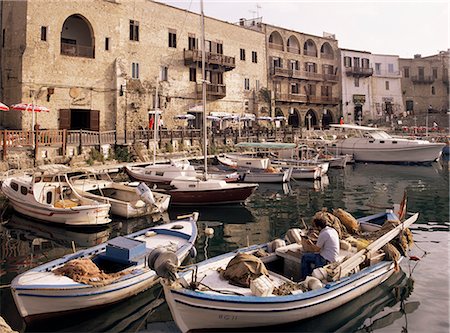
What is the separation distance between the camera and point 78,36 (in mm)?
31297

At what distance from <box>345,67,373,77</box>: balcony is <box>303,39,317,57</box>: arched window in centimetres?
587

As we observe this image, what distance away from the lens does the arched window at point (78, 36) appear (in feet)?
97.9

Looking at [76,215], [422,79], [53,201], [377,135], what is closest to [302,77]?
[377,135]

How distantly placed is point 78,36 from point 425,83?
5337cm

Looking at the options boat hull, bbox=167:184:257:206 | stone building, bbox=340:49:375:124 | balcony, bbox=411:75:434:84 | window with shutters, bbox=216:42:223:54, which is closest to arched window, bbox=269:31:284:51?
window with shutters, bbox=216:42:223:54

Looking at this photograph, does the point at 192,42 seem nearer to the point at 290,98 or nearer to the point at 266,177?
the point at 290,98

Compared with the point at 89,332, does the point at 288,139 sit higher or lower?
higher

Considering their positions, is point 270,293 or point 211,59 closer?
point 270,293

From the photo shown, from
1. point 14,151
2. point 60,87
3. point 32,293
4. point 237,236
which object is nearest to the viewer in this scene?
point 32,293

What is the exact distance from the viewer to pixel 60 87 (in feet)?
93.1

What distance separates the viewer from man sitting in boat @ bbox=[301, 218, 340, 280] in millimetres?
8180

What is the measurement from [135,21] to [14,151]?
17.0 meters

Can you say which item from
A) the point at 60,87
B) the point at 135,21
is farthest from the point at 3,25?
the point at 135,21

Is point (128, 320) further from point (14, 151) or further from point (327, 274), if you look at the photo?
point (14, 151)
